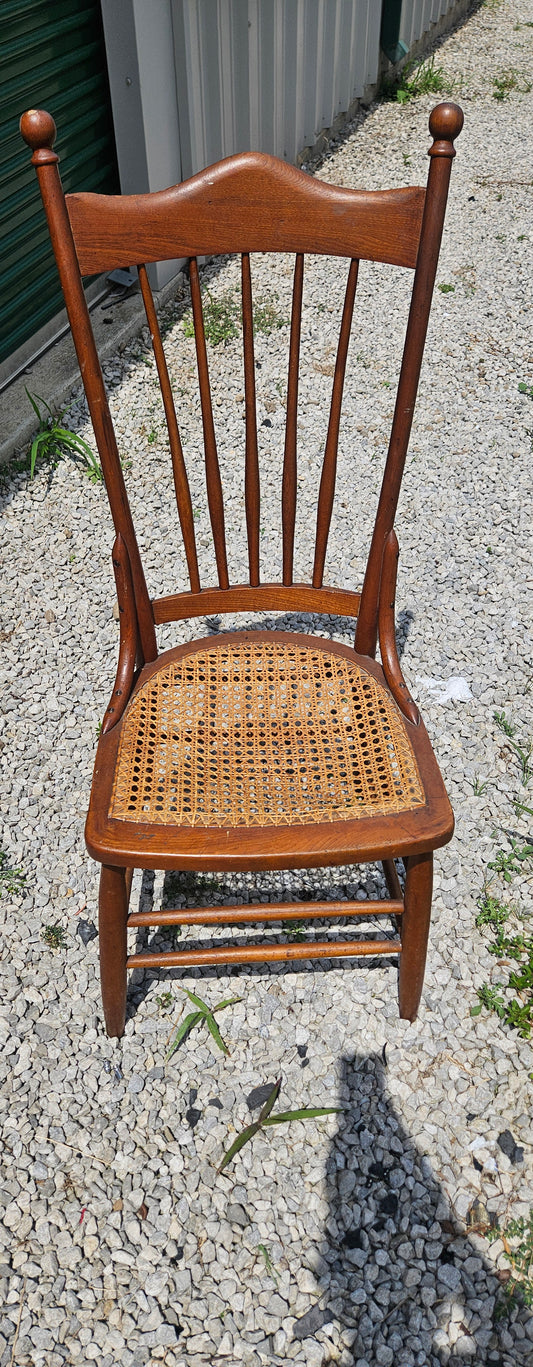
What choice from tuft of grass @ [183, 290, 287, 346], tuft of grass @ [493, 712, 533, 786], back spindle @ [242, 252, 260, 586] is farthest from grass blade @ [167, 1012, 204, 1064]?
tuft of grass @ [183, 290, 287, 346]

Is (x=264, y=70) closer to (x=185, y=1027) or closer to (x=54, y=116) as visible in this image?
(x=54, y=116)

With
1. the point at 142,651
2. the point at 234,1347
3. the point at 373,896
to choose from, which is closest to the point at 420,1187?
the point at 234,1347

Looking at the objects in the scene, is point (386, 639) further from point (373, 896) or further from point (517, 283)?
point (517, 283)

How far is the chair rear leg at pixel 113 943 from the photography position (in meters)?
1.48

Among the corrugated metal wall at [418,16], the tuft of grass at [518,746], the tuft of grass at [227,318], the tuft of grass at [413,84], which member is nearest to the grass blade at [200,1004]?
the tuft of grass at [518,746]

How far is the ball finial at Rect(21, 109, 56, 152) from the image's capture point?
1285 millimetres

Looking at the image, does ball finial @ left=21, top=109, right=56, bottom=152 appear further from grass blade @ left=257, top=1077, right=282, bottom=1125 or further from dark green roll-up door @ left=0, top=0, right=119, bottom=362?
dark green roll-up door @ left=0, top=0, right=119, bottom=362

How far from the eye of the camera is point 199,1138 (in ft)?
5.41

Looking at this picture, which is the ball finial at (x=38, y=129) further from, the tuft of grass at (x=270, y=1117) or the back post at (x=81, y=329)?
the tuft of grass at (x=270, y=1117)

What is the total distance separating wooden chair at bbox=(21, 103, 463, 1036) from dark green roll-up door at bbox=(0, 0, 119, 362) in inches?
80.4

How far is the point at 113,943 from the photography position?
156 centimetres

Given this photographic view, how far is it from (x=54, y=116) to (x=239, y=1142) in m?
3.34

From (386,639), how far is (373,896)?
621 mm

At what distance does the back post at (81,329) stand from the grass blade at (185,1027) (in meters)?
0.67
